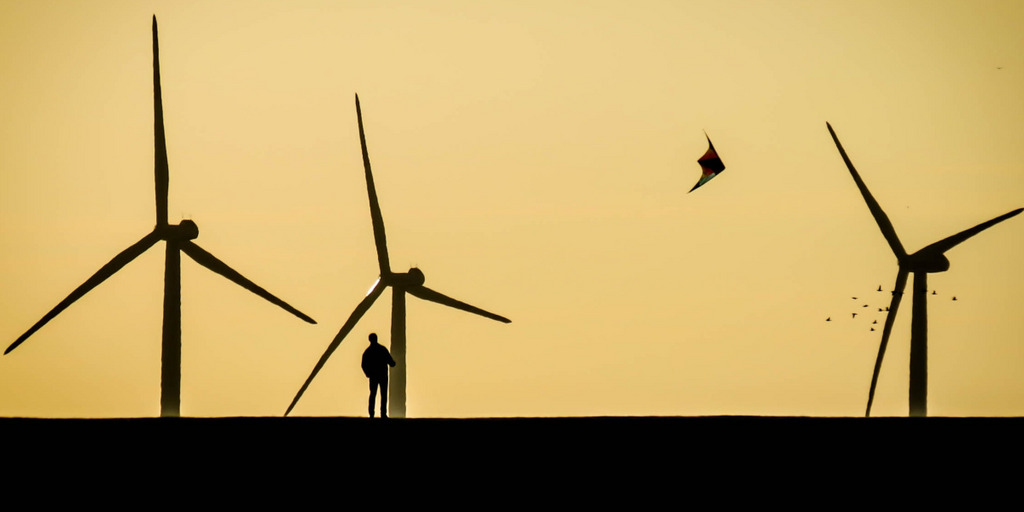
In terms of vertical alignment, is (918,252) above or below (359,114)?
below

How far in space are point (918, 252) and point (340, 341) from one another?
1842cm

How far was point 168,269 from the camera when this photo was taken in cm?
5575

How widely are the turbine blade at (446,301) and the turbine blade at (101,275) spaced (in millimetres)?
9428

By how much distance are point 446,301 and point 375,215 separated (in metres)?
3.98

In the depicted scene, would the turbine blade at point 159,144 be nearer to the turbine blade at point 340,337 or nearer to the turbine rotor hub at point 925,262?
the turbine blade at point 340,337

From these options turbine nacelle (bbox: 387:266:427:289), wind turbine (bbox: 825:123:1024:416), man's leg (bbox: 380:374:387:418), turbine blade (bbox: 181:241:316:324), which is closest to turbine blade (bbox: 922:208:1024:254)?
wind turbine (bbox: 825:123:1024:416)

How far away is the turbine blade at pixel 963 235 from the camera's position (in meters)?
53.9

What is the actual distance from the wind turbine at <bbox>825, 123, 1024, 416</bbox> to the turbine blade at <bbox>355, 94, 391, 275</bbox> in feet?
45.7

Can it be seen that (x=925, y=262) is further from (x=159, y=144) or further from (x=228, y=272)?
(x=159, y=144)
